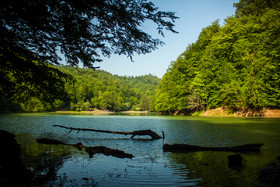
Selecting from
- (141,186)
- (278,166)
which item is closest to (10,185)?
(141,186)

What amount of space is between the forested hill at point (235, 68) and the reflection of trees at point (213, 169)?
34.9 meters

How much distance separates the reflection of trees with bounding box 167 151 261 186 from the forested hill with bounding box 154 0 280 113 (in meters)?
34.9

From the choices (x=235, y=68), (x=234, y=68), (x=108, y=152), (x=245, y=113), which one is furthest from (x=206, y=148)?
(x=235, y=68)

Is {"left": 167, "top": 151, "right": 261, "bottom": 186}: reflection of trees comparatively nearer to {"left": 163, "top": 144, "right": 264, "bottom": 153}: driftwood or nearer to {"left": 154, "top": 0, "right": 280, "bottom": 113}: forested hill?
{"left": 163, "top": 144, "right": 264, "bottom": 153}: driftwood

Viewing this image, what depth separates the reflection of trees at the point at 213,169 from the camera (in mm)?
5363

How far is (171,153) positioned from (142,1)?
703cm

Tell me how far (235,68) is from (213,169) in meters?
47.0

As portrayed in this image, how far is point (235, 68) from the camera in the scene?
154ft

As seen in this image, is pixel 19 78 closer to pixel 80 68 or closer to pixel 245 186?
pixel 80 68

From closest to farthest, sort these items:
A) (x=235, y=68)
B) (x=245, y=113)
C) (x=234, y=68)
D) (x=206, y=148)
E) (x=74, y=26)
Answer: (x=74, y=26) < (x=206, y=148) < (x=245, y=113) < (x=234, y=68) < (x=235, y=68)

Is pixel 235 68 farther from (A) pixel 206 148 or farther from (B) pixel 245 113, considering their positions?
(A) pixel 206 148

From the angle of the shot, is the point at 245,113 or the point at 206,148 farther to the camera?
the point at 245,113

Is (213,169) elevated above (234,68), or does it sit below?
below

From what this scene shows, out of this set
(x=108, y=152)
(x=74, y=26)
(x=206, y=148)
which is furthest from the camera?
(x=206, y=148)
